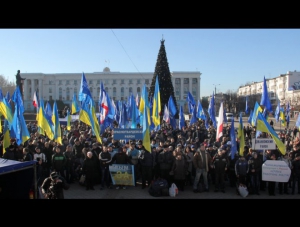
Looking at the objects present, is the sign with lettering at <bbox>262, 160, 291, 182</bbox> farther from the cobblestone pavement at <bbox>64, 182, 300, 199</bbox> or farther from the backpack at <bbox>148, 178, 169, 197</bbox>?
the backpack at <bbox>148, 178, 169, 197</bbox>

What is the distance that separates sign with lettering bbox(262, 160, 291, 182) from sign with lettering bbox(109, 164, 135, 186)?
13.4 feet

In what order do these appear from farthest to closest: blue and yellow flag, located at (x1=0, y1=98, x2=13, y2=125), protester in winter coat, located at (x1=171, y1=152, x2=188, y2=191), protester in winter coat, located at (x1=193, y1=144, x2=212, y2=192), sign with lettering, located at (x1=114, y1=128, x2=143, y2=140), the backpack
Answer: blue and yellow flag, located at (x1=0, y1=98, x2=13, y2=125) → sign with lettering, located at (x1=114, y1=128, x2=143, y2=140) → protester in winter coat, located at (x1=193, y1=144, x2=212, y2=192) → protester in winter coat, located at (x1=171, y1=152, x2=188, y2=191) → the backpack

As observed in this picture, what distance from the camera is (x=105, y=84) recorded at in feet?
301

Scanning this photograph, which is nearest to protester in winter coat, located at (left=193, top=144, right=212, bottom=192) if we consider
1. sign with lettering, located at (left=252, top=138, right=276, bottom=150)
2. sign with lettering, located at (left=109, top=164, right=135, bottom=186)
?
sign with lettering, located at (left=252, top=138, right=276, bottom=150)

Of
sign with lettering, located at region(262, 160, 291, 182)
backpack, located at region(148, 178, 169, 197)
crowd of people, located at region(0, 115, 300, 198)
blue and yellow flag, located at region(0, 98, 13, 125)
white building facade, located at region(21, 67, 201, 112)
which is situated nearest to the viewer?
sign with lettering, located at region(262, 160, 291, 182)

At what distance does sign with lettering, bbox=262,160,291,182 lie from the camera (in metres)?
8.25

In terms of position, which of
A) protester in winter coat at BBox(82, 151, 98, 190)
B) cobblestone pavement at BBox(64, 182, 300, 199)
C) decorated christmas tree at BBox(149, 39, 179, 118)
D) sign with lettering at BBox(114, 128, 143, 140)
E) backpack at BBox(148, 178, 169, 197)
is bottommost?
cobblestone pavement at BBox(64, 182, 300, 199)

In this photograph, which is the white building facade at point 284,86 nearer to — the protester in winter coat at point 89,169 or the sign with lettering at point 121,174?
the sign with lettering at point 121,174

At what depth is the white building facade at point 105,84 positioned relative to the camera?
88.8 meters

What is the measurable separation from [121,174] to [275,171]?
4712 millimetres


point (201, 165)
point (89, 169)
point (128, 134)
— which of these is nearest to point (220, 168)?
point (201, 165)

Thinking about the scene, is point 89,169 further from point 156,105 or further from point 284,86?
point 284,86
